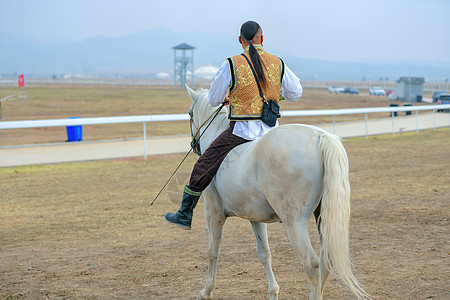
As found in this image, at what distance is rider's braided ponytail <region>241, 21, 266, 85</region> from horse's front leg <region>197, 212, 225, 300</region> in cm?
139

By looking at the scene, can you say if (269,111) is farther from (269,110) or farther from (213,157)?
(213,157)

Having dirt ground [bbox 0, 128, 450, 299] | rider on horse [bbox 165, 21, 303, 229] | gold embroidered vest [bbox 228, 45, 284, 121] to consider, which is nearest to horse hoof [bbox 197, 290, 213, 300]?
dirt ground [bbox 0, 128, 450, 299]

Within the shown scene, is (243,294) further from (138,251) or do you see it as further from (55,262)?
(55,262)

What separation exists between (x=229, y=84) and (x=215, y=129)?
0.70 metres

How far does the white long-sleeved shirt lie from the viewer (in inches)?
186

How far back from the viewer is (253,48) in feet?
15.6

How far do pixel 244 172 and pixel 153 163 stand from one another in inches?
418

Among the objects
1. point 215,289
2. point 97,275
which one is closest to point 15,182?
point 97,275

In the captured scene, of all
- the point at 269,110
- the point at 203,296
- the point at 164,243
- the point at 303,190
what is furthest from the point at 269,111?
the point at 164,243

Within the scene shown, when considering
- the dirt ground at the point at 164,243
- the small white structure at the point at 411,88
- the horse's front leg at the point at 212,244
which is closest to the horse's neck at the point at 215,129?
the horse's front leg at the point at 212,244

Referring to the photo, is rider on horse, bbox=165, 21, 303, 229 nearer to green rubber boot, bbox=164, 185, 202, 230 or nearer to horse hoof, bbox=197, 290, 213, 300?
green rubber boot, bbox=164, 185, 202, 230

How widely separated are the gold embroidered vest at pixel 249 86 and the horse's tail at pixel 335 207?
798 millimetres

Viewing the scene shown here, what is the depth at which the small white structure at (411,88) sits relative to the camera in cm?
5244

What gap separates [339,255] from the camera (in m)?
4.12
